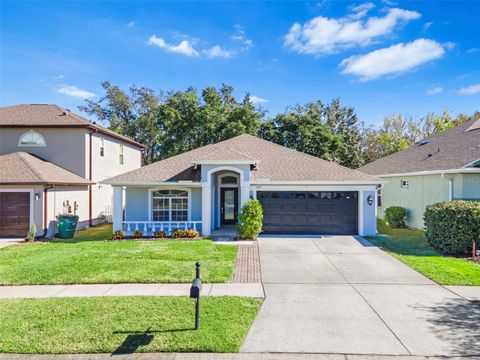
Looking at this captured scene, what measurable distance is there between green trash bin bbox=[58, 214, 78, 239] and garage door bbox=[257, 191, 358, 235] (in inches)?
366

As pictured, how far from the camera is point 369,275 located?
347 inches

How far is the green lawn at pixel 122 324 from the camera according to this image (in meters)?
4.96

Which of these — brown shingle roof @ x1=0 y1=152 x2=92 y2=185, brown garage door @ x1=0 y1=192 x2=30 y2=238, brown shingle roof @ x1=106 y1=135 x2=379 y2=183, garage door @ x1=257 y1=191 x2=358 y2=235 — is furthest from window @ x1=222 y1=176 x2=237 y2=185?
brown garage door @ x1=0 y1=192 x2=30 y2=238

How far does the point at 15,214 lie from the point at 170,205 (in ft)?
24.5

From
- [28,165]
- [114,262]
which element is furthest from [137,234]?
[28,165]

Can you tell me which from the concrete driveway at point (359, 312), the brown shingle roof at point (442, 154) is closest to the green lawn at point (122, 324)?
the concrete driveway at point (359, 312)

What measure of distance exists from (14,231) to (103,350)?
1341cm

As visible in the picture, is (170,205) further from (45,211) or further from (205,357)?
(205,357)

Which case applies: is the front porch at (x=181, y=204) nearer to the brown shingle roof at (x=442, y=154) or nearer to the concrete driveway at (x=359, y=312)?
the concrete driveway at (x=359, y=312)

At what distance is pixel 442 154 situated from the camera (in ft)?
55.3

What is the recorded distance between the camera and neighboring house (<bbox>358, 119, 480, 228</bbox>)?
1385 cm

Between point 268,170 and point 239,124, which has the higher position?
point 239,124

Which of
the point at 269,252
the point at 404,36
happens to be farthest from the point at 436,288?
the point at 404,36

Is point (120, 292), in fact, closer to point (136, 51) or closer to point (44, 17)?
point (44, 17)
